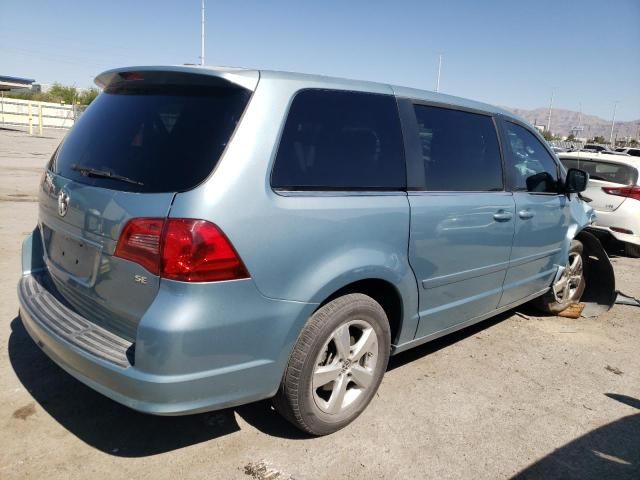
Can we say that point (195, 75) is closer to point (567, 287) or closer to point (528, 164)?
point (528, 164)

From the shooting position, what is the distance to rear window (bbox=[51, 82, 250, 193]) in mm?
2225

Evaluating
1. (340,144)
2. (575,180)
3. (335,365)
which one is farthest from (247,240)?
(575,180)

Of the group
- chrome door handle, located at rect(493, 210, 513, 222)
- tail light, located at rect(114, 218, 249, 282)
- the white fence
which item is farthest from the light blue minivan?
the white fence

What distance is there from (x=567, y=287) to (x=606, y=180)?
135 inches

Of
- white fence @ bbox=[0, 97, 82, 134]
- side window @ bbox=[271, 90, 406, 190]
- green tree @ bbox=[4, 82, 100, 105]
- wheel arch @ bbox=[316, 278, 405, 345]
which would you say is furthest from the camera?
green tree @ bbox=[4, 82, 100, 105]

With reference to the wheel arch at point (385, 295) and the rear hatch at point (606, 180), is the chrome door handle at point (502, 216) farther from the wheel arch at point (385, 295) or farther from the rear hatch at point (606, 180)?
the rear hatch at point (606, 180)

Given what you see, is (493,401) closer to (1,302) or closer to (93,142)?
(93,142)

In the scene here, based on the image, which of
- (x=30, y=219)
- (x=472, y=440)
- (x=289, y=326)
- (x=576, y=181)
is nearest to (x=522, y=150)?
(x=576, y=181)

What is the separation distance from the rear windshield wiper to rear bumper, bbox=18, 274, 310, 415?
1.93 ft

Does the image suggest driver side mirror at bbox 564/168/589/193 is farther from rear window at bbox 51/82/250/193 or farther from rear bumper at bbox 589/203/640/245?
rear bumper at bbox 589/203/640/245

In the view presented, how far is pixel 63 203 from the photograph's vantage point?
2.56 metres

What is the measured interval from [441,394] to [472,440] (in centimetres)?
50

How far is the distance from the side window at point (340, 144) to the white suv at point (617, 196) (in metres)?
5.90

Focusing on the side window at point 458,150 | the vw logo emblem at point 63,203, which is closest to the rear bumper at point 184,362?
the vw logo emblem at point 63,203
